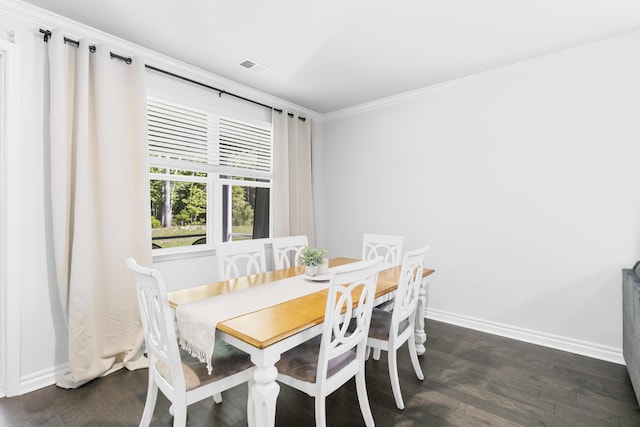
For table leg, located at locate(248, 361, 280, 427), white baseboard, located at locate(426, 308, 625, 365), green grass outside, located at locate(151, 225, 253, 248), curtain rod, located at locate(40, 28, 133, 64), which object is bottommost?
white baseboard, located at locate(426, 308, 625, 365)

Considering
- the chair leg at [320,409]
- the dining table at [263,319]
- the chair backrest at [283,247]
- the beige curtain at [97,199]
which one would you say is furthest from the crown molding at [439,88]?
the chair leg at [320,409]

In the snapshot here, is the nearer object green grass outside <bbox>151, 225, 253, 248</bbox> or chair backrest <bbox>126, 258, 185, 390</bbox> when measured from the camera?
chair backrest <bbox>126, 258, 185, 390</bbox>

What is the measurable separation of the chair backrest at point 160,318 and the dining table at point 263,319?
5.8 inches

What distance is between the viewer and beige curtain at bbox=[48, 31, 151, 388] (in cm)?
222

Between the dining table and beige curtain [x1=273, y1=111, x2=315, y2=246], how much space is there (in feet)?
5.05

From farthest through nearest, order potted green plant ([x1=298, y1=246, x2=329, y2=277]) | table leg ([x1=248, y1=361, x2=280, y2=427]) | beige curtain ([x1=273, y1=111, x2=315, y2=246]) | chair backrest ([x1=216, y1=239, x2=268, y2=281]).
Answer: beige curtain ([x1=273, y1=111, x2=315, y2=246]) → chair backrest ([x1=216, y1=239, x2=268, y2=281]) → potted green plant ([x1=298, y1=246, x2=329, y2=277]) → table leg ([x1=248, y1=361, x2=280, y2=427])

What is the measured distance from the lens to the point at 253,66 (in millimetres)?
2996

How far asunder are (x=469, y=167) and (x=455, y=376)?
6.58ft

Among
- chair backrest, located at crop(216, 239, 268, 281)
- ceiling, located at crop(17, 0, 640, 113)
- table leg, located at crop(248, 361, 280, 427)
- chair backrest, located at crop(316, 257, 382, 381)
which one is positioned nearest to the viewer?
table leg, located at crop(248, 361, 280, 427)

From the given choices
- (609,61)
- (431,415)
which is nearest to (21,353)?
(431,415)

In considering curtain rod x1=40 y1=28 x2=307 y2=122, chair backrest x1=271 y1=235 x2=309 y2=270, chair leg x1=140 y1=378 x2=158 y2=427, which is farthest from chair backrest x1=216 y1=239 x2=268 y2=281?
curtain rod x1=40 y1=28 x2=307 y2=122

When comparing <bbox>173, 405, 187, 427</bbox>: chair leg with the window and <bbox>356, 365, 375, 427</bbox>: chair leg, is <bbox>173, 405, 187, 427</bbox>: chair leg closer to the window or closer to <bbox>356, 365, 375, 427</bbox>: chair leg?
<bbox>356, 365, 375, 427</bbox>: chair leg

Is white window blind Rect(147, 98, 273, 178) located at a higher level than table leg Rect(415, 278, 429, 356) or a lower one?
higher

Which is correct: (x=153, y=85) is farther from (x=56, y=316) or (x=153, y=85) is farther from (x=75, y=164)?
(x=56, y=316)
